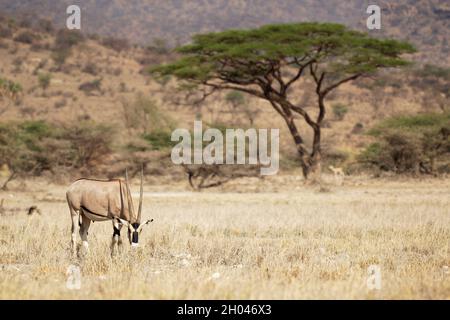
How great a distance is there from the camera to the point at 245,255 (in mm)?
7219

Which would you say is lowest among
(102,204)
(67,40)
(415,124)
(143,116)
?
(102,204)

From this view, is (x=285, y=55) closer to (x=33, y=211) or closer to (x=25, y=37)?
(x=33, y=211)

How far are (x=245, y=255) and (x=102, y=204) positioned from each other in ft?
5.81

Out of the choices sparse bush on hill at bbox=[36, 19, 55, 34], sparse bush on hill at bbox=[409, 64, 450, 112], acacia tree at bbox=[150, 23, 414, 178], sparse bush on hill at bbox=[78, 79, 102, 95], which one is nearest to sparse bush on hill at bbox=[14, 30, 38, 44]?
sparse bush on hill at bbox=[36, 19, 55, 34]

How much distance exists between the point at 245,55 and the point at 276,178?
18.1 ft

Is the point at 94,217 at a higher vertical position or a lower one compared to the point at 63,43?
lower

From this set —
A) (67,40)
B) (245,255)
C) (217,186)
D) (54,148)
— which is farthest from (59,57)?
(245,255)

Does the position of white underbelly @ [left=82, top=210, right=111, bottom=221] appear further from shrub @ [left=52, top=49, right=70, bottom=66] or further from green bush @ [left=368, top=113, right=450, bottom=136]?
shrub @ [left=52, top=49, right=70, bottom=66]

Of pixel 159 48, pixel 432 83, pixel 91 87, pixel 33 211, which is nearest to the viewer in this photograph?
pixel 33 211

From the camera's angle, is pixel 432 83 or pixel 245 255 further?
pixel 432 83

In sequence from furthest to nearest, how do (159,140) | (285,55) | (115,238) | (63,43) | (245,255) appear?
(63,43), (159,140), (285,55), (245,255), (115,238)

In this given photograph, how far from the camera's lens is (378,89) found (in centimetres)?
5316

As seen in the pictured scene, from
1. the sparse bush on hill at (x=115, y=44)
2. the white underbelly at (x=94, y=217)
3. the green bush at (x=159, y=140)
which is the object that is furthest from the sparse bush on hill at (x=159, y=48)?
the white underbelly at (x=94, y=217)

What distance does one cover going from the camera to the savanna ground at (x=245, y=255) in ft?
15.9
